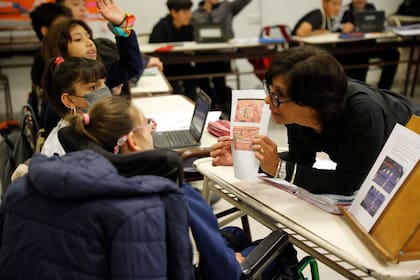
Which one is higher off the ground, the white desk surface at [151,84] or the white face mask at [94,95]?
the white face mask at [94,95]

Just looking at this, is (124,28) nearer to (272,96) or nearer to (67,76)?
(67,76)

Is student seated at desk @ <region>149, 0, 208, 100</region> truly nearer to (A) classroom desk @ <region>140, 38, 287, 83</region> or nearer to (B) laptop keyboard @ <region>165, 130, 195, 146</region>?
(A) classroom desk @ <region>140, 38, 287, 83</region>

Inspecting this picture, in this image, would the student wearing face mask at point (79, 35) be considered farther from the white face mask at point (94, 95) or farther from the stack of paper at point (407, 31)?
the stack of paper at point (407, 31)

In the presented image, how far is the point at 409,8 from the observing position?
6.40 metres

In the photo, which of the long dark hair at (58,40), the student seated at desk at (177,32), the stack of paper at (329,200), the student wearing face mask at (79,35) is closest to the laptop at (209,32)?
the student seated at desk at (177,32)

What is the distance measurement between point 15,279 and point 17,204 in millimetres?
158

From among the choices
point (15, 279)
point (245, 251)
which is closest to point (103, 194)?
point (15, 279)

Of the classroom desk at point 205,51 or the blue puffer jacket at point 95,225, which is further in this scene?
the classroom desk at point 205,51

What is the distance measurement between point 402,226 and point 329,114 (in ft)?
1.45

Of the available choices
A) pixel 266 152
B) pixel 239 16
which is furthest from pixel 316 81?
pixel 239 16

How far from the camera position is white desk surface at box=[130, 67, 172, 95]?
326cm

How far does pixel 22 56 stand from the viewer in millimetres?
5422

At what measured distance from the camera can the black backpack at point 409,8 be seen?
249 inches

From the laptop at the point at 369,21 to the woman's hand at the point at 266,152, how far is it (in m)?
→ 3.92
